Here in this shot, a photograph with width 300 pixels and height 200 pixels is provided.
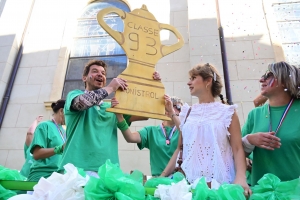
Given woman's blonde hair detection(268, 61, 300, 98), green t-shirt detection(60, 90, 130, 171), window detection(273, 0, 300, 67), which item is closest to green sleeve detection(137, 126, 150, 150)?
green t-shirt detection(60, 90, 130, 171)

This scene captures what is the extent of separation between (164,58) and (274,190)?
4096 mm

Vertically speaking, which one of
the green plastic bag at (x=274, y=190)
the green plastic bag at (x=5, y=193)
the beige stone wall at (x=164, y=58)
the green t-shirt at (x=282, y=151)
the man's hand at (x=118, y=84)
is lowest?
the green plastic bag at (x=5, y=193)

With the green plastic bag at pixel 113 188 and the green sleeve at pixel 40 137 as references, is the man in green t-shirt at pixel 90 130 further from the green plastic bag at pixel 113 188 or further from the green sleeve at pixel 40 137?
the green sleeve at pixel 40 137

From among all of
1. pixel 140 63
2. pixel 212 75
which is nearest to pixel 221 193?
pixel 212 75

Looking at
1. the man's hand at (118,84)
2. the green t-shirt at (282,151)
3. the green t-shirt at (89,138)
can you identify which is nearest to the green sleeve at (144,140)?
the green t-shirt at (89,138)

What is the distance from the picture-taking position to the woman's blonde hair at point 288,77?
1.86 meters

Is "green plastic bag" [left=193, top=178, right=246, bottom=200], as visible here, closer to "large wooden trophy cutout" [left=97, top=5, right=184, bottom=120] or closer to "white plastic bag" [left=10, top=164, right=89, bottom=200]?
"white plastic bag" [left=10, top=164, right=89, bottom=200]

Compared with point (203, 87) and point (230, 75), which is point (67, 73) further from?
point (203, 87)

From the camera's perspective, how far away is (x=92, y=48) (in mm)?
5980

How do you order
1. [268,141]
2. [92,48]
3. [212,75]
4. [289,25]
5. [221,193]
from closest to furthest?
[221,193] < [268,141] < [212,75] < [289,25] < [92,48]

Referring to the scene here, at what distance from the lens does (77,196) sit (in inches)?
53.6

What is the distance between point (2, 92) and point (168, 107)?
4.45 m

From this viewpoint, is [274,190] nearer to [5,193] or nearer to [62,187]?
[62,187]

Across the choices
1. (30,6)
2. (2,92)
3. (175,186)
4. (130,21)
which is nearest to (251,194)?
(175,186)
